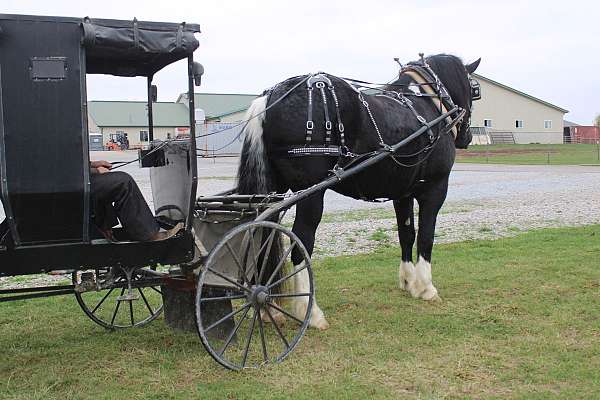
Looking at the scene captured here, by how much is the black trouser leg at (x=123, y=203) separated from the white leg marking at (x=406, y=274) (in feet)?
11.8

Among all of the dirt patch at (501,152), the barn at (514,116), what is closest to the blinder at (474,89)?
the dirt patch at (501,152)

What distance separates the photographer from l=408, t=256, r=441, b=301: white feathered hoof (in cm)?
714

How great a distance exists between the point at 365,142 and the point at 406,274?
1985 millimetres

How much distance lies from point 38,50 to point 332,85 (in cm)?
276

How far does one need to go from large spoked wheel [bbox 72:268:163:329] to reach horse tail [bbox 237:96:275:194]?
1.18 meters

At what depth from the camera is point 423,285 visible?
23.6 ft

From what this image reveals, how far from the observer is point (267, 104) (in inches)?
231

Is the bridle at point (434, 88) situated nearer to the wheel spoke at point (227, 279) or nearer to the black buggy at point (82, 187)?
the black buggy at point (82, 187)

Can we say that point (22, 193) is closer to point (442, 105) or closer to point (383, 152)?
point (383, 152)

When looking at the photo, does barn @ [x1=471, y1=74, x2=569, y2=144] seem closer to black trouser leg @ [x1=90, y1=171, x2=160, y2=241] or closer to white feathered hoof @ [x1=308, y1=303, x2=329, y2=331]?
white feathered hoof @ [x1=308, y1=303, x2=329, y2=331]

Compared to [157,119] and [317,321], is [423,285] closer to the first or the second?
[317,321]

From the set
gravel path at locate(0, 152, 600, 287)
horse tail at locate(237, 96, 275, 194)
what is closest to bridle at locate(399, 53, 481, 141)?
horse tail at locate(237, 96, 275, 194)

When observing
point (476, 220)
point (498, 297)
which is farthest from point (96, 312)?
point (476, 220)

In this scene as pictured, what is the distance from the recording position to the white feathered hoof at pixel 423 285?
23.4 feet
